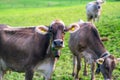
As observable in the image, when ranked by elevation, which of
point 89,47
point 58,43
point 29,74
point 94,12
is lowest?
point 94,12

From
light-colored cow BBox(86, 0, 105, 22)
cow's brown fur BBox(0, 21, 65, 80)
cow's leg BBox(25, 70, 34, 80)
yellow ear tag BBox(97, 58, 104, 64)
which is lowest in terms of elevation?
light-colored cow BBox(86, 0, 105, 22)

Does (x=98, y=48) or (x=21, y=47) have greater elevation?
(x=21, y=47)

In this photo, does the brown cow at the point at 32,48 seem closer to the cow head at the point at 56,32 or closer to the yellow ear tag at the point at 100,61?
the cow head at the point at 56,32

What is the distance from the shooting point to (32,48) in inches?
320

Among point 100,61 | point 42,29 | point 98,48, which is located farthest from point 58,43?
point 98,48

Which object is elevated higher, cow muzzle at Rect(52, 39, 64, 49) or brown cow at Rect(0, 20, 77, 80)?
cow muzzle at Rect(52, 39, 64, 49)

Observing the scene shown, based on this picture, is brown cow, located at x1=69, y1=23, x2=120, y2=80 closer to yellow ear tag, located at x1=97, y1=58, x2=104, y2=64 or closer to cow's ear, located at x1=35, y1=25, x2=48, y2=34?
yellow ear tag, located at x1=97, y1=58, x2=104, y2=64

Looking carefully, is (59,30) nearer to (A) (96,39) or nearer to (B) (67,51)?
(A) (96,39)

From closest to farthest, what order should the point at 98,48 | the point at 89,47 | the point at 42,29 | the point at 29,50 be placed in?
the point at 42,29 < the point at 29,50 < the point at 98,48 < the point at 89,47

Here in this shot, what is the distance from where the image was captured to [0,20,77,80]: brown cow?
775 centimetres

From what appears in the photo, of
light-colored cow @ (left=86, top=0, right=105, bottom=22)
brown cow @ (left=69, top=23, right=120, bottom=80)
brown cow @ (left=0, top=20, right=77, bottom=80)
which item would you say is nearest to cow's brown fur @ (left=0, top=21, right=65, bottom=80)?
brown cow @ (left=0, top=20, right=77, bottom=80)

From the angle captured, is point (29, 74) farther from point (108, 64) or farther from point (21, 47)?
point (108, 64)

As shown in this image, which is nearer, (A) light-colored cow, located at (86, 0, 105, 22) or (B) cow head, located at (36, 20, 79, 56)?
(B) cow head, located at (36, 20, 79, 56)

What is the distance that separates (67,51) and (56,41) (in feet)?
21.5
